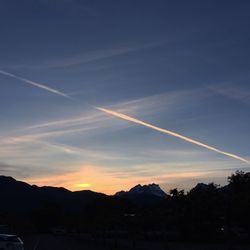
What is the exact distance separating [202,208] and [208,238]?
55.5ft

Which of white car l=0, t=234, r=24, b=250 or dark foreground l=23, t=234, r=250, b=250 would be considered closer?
Answer: white car l=0, t=234, r=24, b=250

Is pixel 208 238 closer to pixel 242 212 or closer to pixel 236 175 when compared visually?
pixel 236 175

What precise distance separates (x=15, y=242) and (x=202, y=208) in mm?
29052

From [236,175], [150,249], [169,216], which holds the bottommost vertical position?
[150,249]

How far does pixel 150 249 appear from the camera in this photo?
52375mm

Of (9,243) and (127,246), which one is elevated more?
(127,246)

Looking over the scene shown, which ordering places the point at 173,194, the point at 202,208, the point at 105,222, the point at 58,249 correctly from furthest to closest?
the point at 105,222, the point at 173,194, the point at 202,208, the point at 58,249

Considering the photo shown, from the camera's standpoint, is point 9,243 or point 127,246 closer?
point 9,243

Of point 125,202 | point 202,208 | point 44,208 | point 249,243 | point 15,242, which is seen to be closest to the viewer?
point 15,242

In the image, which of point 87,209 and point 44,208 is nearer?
point 87,209

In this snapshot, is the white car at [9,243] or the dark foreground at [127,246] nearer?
the white car at [9,243]

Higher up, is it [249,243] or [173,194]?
[173,194]

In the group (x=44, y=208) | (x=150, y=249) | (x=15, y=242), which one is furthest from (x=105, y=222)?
(x=44, y=208)

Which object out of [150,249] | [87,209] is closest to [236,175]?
[150,249]
